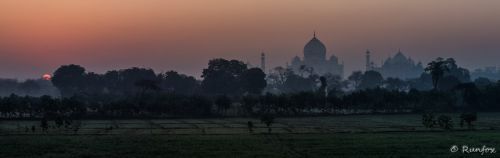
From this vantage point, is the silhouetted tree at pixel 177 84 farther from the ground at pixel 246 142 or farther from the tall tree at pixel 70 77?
the ground at pixel 246 142

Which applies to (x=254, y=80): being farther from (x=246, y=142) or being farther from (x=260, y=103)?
(x=246, y=142)

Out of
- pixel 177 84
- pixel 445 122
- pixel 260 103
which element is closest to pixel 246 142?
pixel 445 122

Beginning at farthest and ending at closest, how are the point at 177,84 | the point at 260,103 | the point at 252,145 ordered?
the point at 177,84 → the point at 260,103 → the point at 252,145

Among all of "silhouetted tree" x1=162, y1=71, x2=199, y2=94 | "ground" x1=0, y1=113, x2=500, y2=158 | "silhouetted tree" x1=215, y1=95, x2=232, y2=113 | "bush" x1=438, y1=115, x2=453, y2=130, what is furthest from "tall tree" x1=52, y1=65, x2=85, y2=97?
"bush" x1=438, y1=115, x2=453, y2=130

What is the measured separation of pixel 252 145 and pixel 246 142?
103 inches

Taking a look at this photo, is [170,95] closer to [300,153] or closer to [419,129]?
[419,129]

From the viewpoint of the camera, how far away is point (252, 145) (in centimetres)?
5438

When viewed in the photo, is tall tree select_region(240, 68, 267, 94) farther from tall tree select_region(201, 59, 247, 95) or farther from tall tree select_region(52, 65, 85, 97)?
tall tree select_region(52, 65, 85, 97)

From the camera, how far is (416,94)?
374 ft

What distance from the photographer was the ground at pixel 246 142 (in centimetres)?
4812

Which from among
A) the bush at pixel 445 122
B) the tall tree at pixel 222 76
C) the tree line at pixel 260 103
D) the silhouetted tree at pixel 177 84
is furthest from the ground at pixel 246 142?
the silhouetted tree at pixel 177 84

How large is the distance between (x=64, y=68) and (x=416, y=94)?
101015mm

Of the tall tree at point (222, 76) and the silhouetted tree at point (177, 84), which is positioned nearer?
the tall tree at point (222, 76)

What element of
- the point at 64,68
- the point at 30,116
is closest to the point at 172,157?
the point at 30,116
